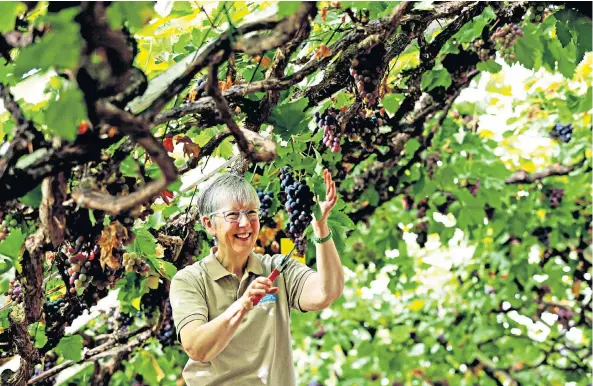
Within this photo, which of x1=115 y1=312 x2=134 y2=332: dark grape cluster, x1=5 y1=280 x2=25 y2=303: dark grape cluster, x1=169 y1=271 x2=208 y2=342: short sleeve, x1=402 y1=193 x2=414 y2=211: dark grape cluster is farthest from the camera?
x1=402 y1=193 x2=414 y2=211: dark grape cluster

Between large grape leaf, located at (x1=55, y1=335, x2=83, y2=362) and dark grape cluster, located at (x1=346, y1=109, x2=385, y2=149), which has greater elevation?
dark grape cluster, located at (x1=346, y1=109, x2=385, y2=149)

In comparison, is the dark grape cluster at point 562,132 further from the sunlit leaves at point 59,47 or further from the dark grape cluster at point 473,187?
the sunlit leaves at point 59,47

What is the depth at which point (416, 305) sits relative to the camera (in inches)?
229

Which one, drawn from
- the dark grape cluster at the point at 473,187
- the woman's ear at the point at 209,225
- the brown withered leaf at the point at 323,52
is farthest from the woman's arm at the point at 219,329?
the dark grape cluster at the point at 473,187

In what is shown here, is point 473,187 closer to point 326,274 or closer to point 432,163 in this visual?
point 432,163

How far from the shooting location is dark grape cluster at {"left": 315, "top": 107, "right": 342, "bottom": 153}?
221 centimetres

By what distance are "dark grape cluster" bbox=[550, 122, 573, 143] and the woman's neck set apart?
2996mm

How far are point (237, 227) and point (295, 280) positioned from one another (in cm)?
22

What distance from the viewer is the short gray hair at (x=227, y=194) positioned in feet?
6.23

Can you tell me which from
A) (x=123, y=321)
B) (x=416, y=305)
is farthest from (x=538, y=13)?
(x=416, y=305)

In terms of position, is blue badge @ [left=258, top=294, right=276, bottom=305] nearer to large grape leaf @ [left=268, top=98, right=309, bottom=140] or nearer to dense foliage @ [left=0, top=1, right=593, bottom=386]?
dense foliage @ [left=0, top=1, right=593, bottom=386]

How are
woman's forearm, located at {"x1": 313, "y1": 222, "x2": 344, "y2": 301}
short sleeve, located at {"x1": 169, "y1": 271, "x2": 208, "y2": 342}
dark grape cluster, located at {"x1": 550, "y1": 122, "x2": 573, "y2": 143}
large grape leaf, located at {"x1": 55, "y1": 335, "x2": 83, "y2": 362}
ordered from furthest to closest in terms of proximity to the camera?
dark grape cluster, located at {"x1": 550, "y1": 122, "x2": 573, "y2": 143}, large grape leaf, located at {"x1": 55, "y1": 335, "x2": 83, "y2": 362}, woman's forearm, located at {"x1": 313, "y1": 222, "x2": 344, "y2": 301}, short sleeve, located at {"x1": 169, "y1": 271, "x2": 208, "y2": 342}

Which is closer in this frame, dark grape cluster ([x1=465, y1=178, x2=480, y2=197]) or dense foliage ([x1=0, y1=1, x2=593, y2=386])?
dense foliage ([x1=0, y1=1, x2=593, y2=386])

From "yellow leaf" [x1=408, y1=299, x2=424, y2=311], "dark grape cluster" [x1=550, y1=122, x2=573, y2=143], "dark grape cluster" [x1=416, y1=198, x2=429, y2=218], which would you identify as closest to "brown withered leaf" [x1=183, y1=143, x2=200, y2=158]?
"dark grape cluster" [x1=416, y1=198, x2=429, y2=218]
